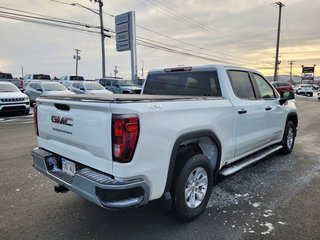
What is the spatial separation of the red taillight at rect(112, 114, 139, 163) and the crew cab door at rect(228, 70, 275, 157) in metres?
1.95

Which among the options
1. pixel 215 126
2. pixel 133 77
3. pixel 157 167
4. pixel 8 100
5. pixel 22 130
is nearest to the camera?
pixel 157 167

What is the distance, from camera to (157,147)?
278 cm

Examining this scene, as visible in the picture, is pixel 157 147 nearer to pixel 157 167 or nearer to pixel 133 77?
pixel 157 167

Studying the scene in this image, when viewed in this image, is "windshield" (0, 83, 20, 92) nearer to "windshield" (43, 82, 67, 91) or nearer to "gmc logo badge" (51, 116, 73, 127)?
"windshield" (43, 82, 67, 91)

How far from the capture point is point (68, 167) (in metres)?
3.19

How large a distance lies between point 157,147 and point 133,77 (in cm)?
2517

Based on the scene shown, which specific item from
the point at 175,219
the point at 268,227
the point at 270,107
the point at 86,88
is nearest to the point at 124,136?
the point at 175,219

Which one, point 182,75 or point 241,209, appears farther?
point 182,75

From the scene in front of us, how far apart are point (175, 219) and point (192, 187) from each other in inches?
16.6

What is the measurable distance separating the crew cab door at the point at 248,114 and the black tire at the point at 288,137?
1.18m

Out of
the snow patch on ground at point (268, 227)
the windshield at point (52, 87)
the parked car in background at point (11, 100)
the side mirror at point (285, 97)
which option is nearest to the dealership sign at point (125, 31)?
Answer: the windshield at point (52, 87)

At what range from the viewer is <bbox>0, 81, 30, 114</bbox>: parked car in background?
1250 cm

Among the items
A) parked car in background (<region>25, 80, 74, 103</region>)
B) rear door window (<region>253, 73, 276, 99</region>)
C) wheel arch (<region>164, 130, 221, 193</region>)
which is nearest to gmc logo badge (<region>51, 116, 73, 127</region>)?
wheel arch (<region>164, 130, 221, 193</region>)

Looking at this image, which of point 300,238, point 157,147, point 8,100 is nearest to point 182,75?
point 157,147
